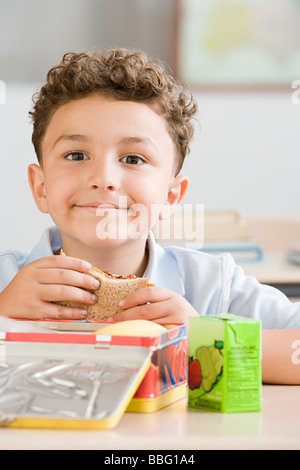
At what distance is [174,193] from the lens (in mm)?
1479

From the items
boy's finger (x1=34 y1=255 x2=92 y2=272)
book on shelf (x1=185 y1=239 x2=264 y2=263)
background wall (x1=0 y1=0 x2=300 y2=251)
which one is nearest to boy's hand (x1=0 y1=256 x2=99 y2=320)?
boy's finger (x1=34 y1=255 x2=92 y2=272)

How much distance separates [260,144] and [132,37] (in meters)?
0.91

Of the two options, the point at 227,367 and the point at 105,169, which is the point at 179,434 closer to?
the point at 227,367

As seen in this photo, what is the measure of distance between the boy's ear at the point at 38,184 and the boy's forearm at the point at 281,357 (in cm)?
57

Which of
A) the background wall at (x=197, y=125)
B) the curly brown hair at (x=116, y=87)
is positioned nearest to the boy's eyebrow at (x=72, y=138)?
the curly brown hair at (x=116, y=87)

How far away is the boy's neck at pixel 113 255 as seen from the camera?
1354 mm

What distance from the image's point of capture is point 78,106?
1339 millimetres

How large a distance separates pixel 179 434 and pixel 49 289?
46 centimetres

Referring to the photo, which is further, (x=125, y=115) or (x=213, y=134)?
(x=213, y=134)

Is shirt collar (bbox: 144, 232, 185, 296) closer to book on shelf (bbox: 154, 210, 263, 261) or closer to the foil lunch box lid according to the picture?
the foil lunch box lid

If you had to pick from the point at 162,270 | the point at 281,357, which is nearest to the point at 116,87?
the point at 162,270

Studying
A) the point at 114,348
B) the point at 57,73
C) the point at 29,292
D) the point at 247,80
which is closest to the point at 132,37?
the point at 247,80

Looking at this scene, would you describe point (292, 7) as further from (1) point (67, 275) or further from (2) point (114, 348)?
(2) point (114, 348)

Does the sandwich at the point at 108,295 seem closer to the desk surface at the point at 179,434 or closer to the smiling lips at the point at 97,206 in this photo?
the smiling lips at the point at 97,206
